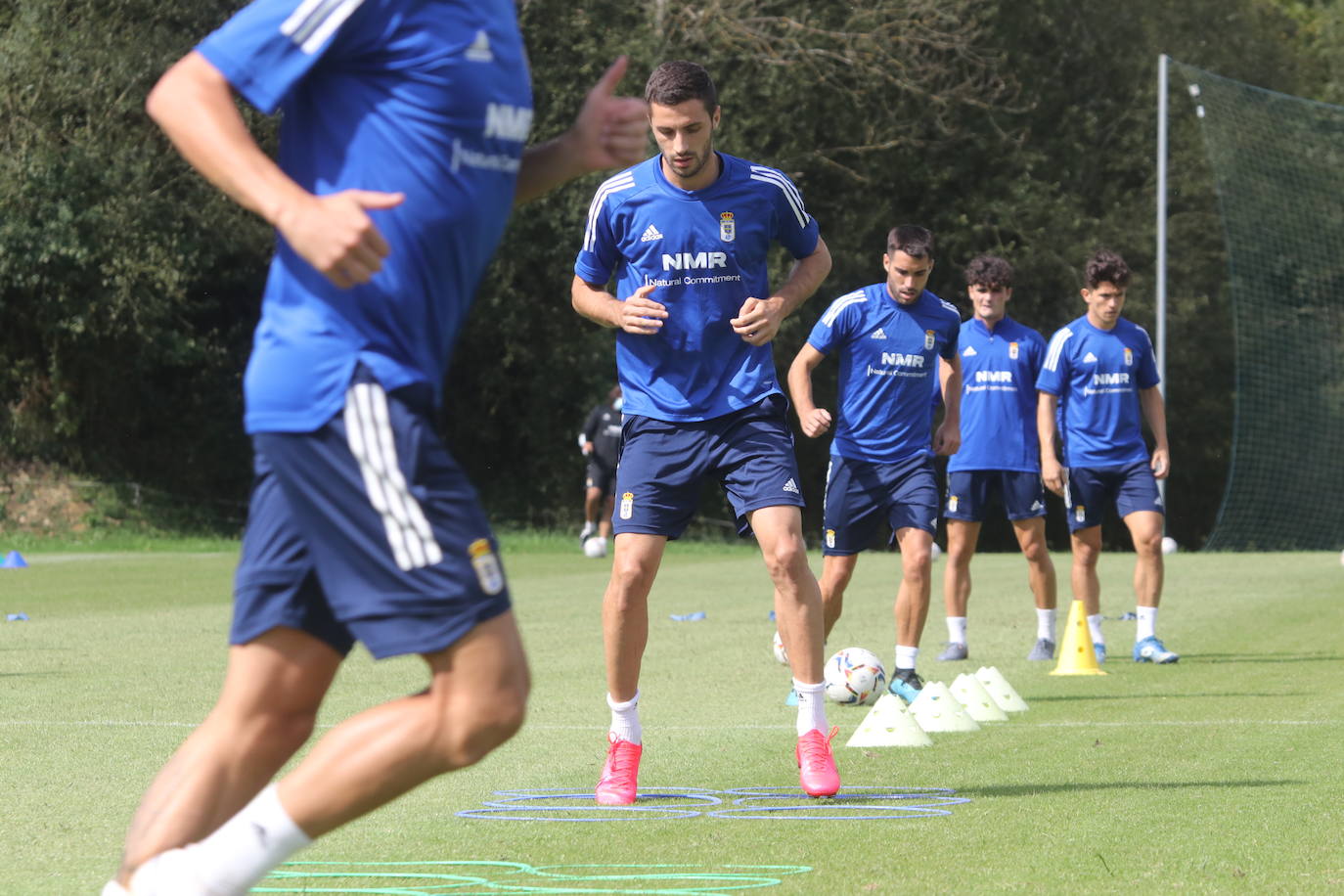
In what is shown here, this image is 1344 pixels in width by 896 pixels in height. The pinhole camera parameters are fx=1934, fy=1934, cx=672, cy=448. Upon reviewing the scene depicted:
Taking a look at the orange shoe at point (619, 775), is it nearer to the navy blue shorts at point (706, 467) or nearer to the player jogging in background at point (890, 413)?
the navy blue shorts at point (706, 467)

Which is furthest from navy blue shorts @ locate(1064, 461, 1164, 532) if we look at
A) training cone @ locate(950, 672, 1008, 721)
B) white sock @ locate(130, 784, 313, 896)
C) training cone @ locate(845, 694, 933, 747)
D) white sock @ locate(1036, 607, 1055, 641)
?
white sock @ locate(130, 784, 313, 896)

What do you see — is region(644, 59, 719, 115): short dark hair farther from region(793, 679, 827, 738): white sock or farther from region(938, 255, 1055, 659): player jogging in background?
region(938, 255, 1055, 659): player jogging in background

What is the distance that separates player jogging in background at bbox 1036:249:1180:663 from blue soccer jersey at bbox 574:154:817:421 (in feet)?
19.5

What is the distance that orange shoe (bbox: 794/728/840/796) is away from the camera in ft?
20.6

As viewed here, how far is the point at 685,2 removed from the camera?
111 ft

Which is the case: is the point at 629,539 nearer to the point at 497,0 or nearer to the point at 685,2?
the point at 497,0

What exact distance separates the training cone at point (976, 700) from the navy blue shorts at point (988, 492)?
3.49 meters

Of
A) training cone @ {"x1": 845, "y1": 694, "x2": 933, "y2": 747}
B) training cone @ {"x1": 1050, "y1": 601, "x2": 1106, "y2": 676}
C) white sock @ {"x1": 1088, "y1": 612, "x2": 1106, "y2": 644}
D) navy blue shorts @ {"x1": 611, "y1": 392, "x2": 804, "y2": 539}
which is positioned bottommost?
white sock @ {"x1": 1088, "y1": 612, "x2": 1106, "y2": 644}

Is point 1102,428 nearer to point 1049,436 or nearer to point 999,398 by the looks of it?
point 1049,436

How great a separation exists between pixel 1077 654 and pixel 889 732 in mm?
3556

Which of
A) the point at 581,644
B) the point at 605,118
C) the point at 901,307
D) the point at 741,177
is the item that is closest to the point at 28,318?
the point at 581,644

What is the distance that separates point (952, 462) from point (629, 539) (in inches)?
245

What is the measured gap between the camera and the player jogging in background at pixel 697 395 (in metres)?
6.48

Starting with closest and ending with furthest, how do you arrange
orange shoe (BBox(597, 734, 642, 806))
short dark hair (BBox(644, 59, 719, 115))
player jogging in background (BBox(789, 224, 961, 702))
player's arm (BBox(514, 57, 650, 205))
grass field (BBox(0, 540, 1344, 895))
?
player's arm (BBox(514, 57, 650, 205)) < grass field (BBox(0, 540, 1344, 895)) < orange shoe (BBox(597, 734, 642, 806)) < short dark hair (BBox(644, 59, 719, 115)) < player jogging in background (BBox(789, 224, 961, 702))
